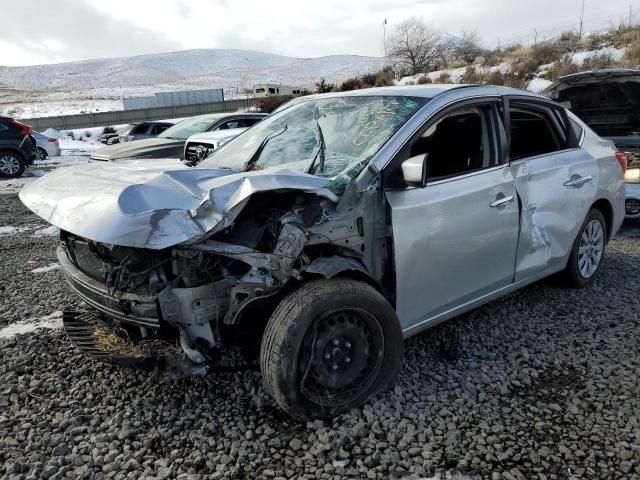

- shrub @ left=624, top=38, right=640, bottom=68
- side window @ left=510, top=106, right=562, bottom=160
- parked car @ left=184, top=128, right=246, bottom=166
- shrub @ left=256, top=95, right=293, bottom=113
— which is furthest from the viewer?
shrub @ left=256, top=95, right=293, bottom=113

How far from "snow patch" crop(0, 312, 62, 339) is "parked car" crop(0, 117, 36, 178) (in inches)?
432

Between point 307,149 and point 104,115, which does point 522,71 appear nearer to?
point 307,149

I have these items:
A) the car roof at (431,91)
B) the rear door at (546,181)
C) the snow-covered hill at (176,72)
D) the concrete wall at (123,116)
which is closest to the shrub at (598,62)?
the rear door at (546,181)

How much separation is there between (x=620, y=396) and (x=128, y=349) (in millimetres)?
2743

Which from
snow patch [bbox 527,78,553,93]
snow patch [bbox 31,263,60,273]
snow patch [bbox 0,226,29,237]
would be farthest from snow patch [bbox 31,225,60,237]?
snow patch [bbox 527,78,553,93]

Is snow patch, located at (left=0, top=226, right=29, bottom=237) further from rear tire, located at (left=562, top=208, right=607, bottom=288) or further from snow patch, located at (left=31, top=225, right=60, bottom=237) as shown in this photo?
rear tire, located at (left=562, top=208, right=607, bottom=288)

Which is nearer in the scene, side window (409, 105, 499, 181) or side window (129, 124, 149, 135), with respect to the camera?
side window (409, 105, 499, 181)

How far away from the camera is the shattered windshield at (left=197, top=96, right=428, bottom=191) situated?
2.98 m

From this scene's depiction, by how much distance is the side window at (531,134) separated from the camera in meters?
3.72

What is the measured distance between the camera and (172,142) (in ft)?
30.4

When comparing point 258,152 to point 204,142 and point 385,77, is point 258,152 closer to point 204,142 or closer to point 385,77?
point 204,142

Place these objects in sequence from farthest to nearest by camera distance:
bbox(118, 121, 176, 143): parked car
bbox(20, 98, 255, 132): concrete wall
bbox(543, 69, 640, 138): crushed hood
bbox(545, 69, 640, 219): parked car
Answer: bbox(20, 98, 255, 132): concrete wall < bbox(118, 121, 176, 143): parked car < bbox(543, 69, 640, 138): crushed hood < bbox(545, 69, 640, 219): parked car

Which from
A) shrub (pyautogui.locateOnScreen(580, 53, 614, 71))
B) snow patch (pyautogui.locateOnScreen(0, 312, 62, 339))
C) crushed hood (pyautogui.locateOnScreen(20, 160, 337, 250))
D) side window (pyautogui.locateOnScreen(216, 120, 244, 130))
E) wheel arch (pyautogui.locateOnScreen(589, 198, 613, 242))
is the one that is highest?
shrub (pyautogui.locateOnScreen(580, 53, 614, 71))

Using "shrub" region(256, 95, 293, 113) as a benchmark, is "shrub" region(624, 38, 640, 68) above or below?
above
